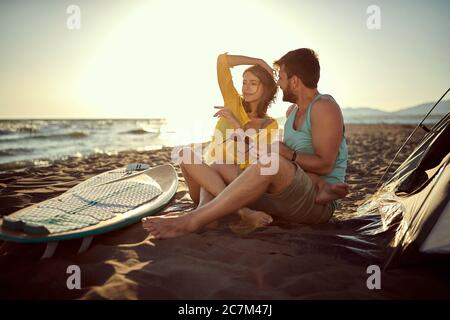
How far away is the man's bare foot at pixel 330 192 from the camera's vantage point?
2628mm

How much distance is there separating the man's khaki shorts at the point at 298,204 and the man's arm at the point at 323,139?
186 mm

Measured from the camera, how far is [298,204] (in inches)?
107

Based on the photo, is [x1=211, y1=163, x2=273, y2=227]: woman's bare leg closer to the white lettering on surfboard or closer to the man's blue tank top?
the man's blue tank top

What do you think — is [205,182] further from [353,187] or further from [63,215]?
[353,187]

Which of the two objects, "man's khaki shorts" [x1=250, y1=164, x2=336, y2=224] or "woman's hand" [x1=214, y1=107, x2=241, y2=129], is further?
"woman's hand" [x1=214, y1=107, x2=241, y2=129]

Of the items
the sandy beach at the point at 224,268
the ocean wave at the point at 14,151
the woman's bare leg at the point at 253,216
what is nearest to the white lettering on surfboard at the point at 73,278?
the sandy beach at the point at 224,268

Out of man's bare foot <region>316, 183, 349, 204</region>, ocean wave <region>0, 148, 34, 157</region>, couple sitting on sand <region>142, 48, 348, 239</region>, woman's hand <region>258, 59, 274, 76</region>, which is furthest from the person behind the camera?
ocean wave <region>0, 148, 34, 157</region>

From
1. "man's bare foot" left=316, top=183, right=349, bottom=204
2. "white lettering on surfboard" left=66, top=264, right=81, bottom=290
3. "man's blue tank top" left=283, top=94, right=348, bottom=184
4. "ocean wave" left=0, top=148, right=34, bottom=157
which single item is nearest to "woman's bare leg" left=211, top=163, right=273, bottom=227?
"man's bare foot" left=316, top=183, right=349, bottom=204

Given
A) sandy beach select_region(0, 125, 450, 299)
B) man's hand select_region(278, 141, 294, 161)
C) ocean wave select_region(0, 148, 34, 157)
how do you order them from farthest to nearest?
ocean wave select_region(0, 148, 34, 157)
man's hand select_region(278, 141, 294, 161)
sandy beach select_region(0, 125, 450, 299)

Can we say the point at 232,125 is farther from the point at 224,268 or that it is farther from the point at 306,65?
the point at 224,268

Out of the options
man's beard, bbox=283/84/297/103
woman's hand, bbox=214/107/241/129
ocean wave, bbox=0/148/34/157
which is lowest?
ocean wave, bbox=0/148/34/157

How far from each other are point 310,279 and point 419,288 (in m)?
0.56

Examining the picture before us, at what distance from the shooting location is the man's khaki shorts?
258 cm
